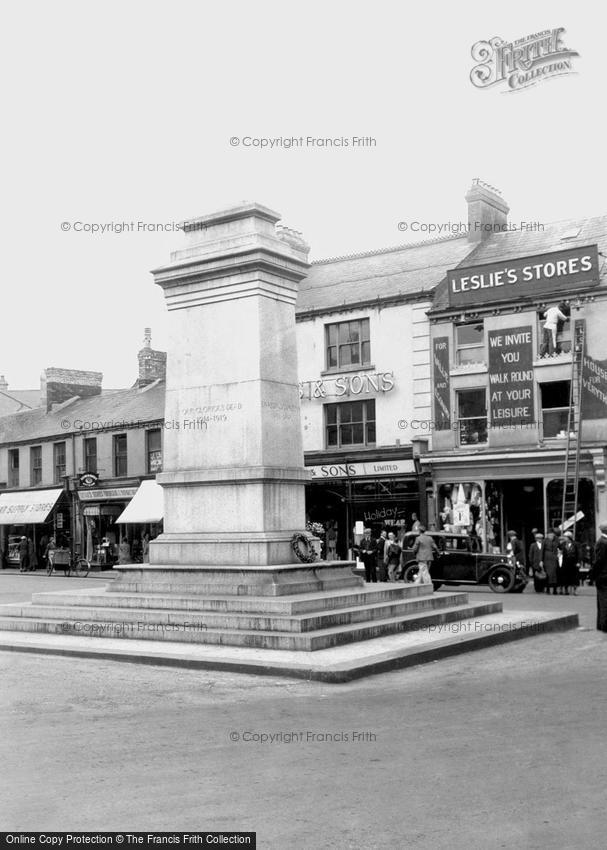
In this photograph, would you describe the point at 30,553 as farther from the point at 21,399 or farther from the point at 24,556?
the point at 21,399

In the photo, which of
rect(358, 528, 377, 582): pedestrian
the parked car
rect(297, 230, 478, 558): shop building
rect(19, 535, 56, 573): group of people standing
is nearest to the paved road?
the parked car

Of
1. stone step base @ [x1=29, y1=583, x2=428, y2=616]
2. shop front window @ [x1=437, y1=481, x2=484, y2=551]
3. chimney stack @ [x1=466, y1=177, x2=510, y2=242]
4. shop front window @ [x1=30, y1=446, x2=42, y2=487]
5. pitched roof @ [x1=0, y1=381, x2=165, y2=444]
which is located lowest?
stone step base @ [x1=29, y1=583, x2=428, y2=616]

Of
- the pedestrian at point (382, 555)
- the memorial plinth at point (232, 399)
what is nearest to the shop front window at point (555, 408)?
the pedestrian at point (382, 555)

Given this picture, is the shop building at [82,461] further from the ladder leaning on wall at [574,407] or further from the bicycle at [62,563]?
the ladder leaning on wall at [574,407]

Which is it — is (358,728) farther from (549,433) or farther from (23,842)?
(549,433)

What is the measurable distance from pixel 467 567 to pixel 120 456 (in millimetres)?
20442

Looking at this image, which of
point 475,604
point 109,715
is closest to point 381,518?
point 475,604

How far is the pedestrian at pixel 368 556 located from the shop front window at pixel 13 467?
78.6 feet

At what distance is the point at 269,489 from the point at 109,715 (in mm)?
6468

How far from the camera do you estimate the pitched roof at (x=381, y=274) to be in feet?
113

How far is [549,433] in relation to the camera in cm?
3038

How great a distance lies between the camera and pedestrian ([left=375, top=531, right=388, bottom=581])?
28.3 m

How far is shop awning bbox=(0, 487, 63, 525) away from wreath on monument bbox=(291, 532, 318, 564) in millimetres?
29593

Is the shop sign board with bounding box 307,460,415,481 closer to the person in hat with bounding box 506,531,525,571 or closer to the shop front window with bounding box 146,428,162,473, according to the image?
the person in hat with bounding box 506,531,525,571
